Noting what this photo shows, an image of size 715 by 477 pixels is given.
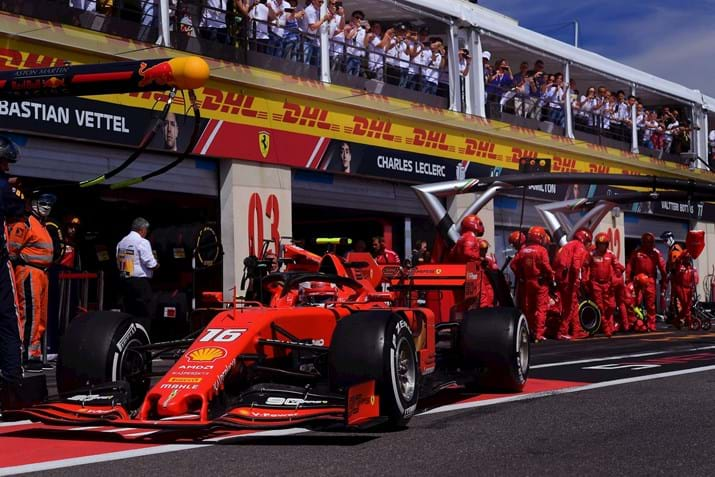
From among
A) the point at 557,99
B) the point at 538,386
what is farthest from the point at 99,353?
the point at 557,99

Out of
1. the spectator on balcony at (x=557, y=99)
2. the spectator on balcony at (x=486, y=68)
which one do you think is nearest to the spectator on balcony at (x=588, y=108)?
the spectator on balcony at (x=557, y=99)

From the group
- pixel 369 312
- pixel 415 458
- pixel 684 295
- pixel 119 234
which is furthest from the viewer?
pixel 684 295

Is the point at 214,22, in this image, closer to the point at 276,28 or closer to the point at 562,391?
the point at 276,28

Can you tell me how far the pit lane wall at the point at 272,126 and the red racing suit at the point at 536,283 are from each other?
3.86 metres

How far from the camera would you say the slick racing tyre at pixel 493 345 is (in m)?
8.16

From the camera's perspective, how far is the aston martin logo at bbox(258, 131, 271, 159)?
56.3 ft

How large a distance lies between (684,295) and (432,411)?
13.9m

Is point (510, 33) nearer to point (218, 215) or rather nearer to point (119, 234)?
point (218, 215)

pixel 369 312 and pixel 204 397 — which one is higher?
pixel 369 312

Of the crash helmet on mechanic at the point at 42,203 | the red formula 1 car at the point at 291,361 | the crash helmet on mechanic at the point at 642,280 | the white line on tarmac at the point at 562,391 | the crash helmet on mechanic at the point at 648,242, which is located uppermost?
the crash helmet on mechanic at the point at 42,203

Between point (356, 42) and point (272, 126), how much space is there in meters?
3.50

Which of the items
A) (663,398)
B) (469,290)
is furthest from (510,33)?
(663,398)

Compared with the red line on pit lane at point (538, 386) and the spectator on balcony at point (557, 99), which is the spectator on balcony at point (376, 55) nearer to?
the spectator on balcony at point (557, 99)

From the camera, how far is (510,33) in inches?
974
